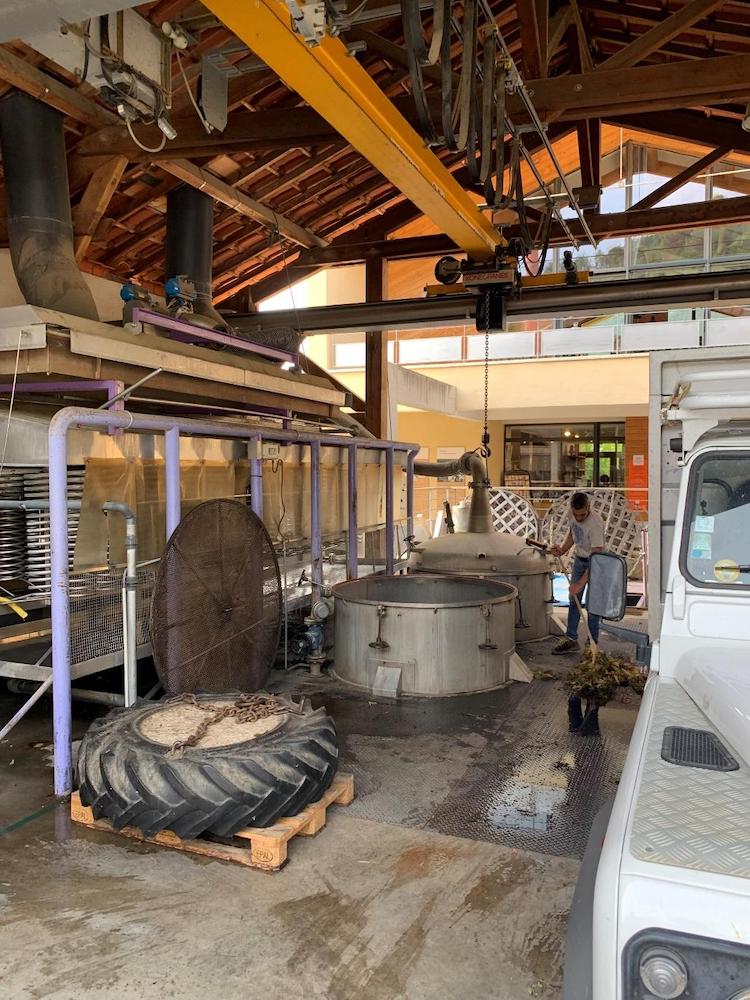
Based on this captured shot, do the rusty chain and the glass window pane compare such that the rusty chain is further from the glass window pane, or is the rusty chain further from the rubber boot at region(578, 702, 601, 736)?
the glass window pane

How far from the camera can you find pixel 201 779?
329cm

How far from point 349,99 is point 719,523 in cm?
336

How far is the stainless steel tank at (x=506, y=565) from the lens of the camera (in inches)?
312

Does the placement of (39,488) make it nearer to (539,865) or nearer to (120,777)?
(120,777)

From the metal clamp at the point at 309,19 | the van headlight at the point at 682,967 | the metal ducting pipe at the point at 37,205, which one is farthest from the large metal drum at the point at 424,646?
the van headlight at the point at 682,967

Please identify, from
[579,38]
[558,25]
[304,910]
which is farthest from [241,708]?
[579,38]

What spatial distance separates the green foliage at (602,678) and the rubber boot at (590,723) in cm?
20

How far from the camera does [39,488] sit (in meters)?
4.81

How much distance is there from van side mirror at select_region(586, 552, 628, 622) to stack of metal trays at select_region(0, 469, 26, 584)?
3.69 meters

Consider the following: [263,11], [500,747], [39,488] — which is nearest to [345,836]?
[500,747]

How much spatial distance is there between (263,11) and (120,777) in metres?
3.78

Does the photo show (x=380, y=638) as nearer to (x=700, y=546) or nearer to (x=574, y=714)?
(x=574, y=714)

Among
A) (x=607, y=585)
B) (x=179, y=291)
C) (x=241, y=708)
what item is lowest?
(x=241, y=708)

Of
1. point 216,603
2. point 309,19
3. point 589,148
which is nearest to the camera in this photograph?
point 309,19
